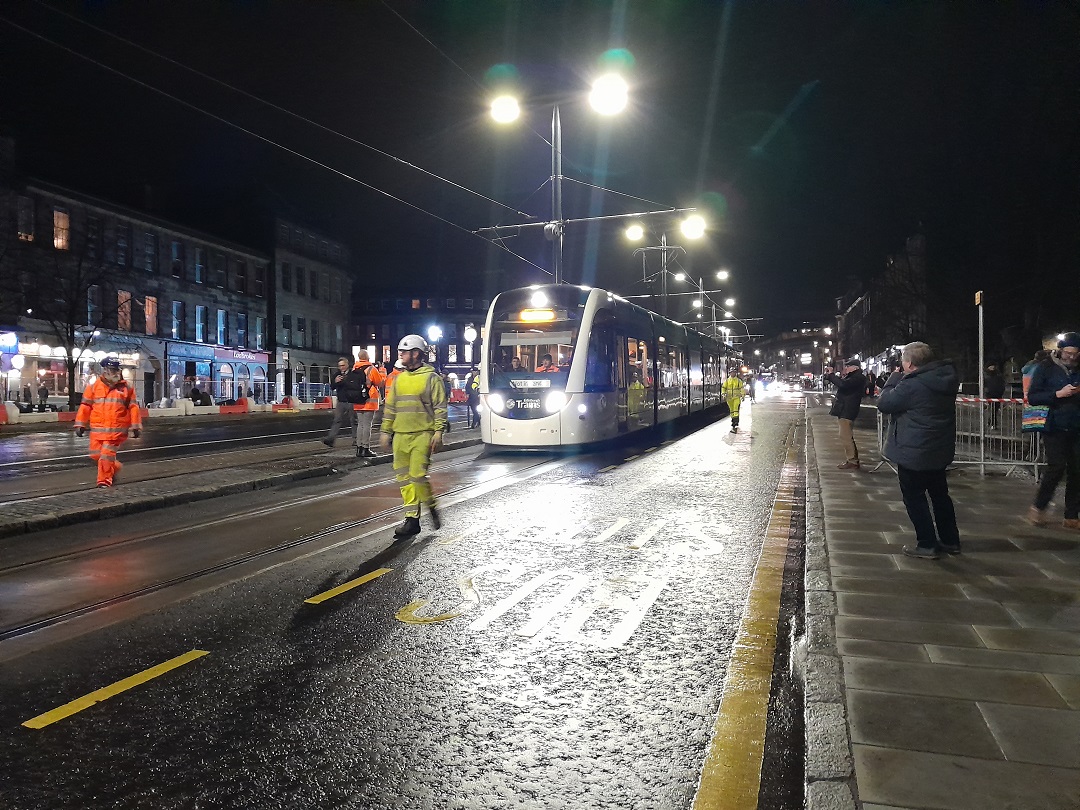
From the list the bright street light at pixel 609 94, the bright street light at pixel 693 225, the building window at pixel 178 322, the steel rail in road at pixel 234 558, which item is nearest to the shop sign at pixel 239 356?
the building window at pixel 178 322

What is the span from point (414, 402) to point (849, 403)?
319 inches

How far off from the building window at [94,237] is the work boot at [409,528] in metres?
37.1

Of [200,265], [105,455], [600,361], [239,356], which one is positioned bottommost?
[105,455]

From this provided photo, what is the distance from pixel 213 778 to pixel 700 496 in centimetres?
769

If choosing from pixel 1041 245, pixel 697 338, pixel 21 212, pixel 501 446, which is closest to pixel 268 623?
pixel 501 446

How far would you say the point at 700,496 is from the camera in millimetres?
9852

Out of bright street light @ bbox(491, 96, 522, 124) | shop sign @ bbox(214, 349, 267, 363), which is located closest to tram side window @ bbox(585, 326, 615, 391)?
bright street light @ bbox(491, 96, 522, 124)

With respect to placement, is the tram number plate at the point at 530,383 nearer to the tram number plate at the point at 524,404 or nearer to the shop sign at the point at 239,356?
the tram number plate at the point at 524,404

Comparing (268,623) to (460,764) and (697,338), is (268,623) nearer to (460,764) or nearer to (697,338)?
(460,764)

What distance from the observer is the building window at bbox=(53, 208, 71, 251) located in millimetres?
36594

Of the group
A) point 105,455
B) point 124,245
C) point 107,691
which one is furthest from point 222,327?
point 107,691

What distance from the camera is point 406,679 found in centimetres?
384

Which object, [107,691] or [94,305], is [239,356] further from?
[107,691]

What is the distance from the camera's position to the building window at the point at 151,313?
42500 millimetres
